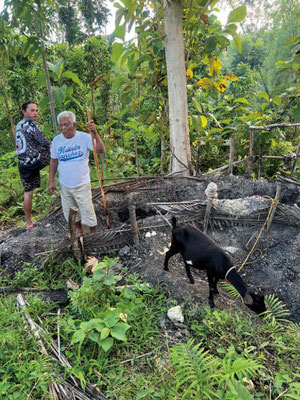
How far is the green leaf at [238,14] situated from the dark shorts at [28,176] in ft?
12.4

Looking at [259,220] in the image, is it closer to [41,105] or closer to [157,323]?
[157,323]

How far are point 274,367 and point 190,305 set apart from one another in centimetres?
77

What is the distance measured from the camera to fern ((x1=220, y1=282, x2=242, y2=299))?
2697 millimetres

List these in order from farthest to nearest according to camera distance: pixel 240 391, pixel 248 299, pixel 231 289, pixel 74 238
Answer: pixel 74 238 → pixel 231 289 → pixel 248 299 → pixel 240 391

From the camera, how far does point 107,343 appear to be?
73.2 inches

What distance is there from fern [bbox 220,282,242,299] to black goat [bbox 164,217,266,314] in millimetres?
266

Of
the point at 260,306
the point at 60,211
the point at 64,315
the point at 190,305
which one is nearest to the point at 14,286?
the point at 64,315

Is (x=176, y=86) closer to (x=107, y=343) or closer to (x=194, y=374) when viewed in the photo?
(x=107, y=343)

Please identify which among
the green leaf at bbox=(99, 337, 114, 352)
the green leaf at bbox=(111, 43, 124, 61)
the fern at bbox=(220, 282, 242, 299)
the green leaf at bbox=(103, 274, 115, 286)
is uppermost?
the green leaf at bbox=(111, 43, 124, 61)

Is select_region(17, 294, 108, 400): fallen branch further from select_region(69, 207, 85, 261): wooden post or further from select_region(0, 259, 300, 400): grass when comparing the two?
select_region(69, 207, 85, 261): wooden post

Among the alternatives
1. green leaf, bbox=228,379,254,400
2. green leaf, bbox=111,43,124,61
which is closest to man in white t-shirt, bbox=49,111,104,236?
green leaf, bbox=111,43,124,61

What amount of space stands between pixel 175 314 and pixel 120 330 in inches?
21.3

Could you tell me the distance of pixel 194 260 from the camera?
8.36 feet

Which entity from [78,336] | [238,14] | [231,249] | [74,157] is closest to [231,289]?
[231,249]
